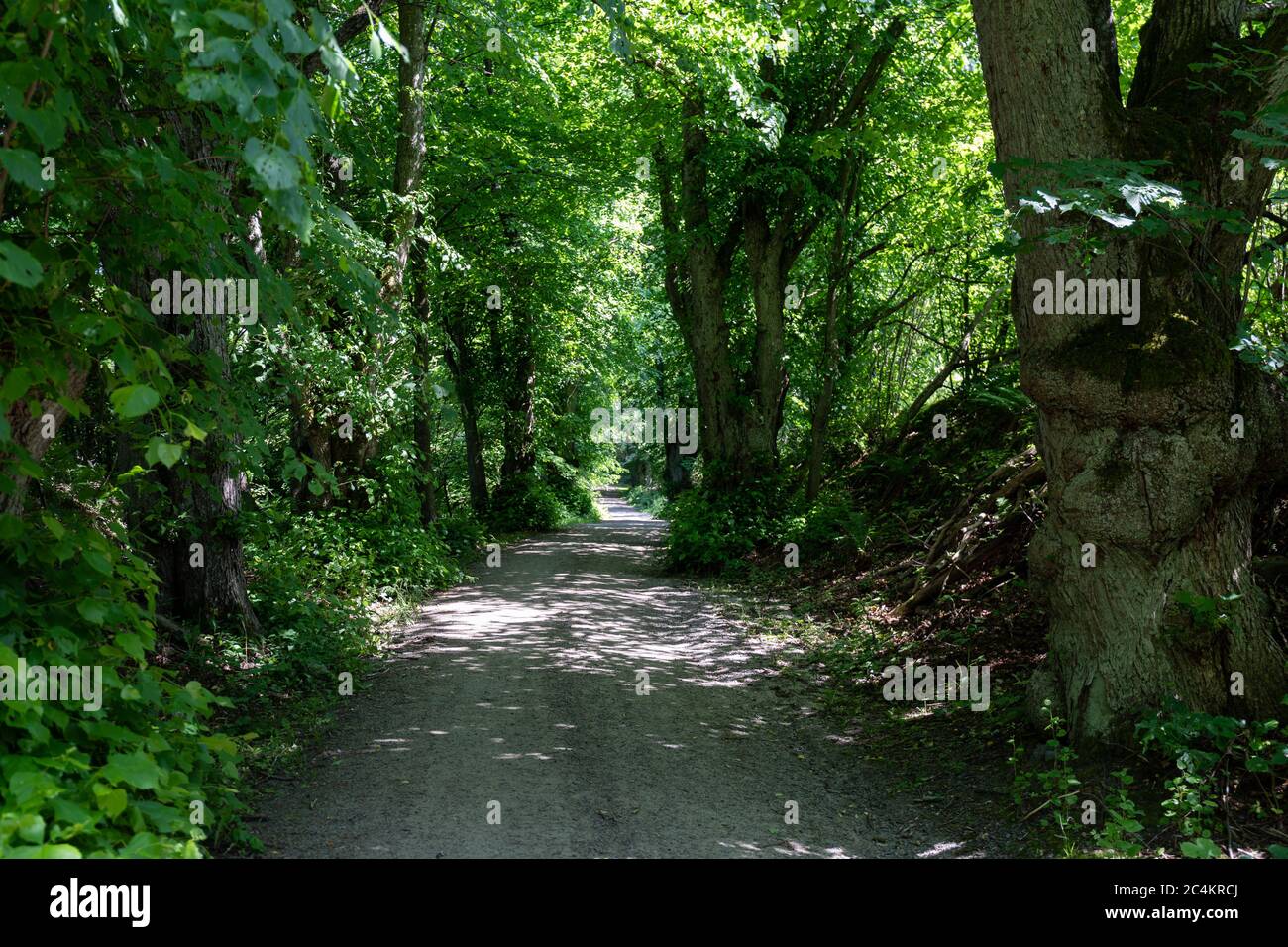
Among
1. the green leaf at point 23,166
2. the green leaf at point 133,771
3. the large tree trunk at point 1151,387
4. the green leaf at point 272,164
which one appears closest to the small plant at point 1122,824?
the large tree trunk at point 1151,387

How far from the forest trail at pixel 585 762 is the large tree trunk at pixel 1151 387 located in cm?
177

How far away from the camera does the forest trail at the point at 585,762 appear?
17.5 feet

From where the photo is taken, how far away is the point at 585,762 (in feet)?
22.0

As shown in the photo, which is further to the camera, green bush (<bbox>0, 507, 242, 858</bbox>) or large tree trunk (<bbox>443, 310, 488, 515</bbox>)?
large tree trunk (<bbox>443, 310, 488, 515</bbox>)

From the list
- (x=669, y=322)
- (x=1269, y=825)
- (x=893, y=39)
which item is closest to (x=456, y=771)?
(x=1269, y=825)

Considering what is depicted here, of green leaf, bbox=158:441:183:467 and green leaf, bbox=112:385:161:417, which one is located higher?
green leaf, bbox=112:385:161:417

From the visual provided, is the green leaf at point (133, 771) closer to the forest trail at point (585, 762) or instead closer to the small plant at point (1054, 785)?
the forest trail at point (585, 762)

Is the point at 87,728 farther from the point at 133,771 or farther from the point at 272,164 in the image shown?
the point at 272,164

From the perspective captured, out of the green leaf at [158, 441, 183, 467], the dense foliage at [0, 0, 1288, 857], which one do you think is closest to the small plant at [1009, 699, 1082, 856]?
the dense foliage at [0, 0, 1288, 857]

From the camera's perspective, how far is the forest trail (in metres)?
5.34

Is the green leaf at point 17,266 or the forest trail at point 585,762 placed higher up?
the green leaf at point 17,266

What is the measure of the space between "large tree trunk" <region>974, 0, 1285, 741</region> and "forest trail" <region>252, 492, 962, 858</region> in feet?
5.80

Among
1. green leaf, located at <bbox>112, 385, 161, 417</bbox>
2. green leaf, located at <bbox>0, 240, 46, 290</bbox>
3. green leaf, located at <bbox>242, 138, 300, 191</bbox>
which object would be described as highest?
green leaf, located at <bbox>242, 138, 300, 191</bbox>

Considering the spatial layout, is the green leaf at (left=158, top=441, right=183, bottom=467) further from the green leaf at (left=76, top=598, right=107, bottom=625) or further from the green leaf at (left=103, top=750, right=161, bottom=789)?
the green leaf at (left=103, top=750, right=161, bottom=789)
